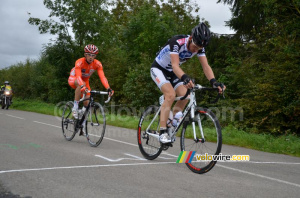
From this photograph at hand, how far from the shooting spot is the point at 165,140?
573 centimetres

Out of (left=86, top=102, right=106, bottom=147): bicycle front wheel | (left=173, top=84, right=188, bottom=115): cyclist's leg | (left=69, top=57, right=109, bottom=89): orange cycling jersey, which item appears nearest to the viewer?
(left=173, top=84, right=188, bottom=115): cyclist's leg

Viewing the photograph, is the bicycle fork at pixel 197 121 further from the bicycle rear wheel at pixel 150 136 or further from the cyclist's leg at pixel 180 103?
the bicycle rear wheel at pixel 150 136

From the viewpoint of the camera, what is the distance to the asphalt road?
13.3 ft

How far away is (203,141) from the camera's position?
512cm

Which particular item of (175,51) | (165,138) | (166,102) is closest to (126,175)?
(165,138)

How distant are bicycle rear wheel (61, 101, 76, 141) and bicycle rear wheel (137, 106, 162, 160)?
8.74 feet

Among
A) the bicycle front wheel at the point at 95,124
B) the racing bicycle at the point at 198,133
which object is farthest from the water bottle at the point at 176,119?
the bicycle front wheel at the point at 95,124

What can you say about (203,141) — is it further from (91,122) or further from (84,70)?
(84,70)

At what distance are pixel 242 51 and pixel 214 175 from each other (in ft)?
58.8

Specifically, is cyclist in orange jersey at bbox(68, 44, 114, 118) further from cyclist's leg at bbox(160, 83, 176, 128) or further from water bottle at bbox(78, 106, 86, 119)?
cyclist's leg at bbox(160, 83, 176, 128)

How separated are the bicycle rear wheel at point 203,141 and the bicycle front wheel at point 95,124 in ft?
9.15

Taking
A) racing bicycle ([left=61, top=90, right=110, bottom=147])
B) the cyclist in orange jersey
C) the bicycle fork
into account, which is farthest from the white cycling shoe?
the cyclist in orange jersey

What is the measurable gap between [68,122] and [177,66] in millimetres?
4691

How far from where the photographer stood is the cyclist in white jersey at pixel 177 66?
5.13 m
